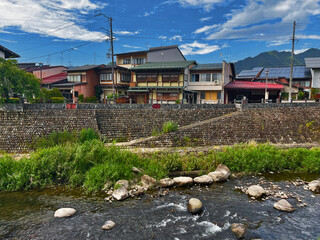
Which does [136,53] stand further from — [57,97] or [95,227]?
[95,227]

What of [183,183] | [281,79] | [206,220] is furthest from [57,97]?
[281,79]

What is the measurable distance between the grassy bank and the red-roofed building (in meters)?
18.4

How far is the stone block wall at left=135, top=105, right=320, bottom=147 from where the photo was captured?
67.3 ft

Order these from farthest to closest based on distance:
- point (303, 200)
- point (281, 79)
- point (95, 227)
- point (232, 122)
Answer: point (281, 79)
point (232, 122)
point (303, 200)
point (95, 227)

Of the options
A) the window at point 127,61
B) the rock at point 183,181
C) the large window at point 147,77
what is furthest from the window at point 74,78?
the rock at point 183,181

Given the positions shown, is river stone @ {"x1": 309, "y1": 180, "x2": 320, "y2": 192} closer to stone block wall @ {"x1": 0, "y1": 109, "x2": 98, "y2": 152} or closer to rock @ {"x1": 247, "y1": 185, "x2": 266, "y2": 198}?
rock @ {"x1": 247, "y1": 185, "x2": 266, "y2": 198}

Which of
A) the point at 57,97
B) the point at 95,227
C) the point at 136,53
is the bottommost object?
the point at 95,227

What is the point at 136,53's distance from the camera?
43.6m

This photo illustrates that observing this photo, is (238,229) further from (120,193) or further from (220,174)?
(120,193)

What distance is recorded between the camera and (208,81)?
35.4 metres

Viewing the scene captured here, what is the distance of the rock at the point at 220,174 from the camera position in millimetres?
15148

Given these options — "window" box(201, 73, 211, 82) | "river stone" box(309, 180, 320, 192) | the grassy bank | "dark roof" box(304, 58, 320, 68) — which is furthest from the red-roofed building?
"river stone" box(309, 180, 320, 192)

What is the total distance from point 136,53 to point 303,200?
38.9 metres

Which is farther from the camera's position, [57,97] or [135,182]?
[57,97]
